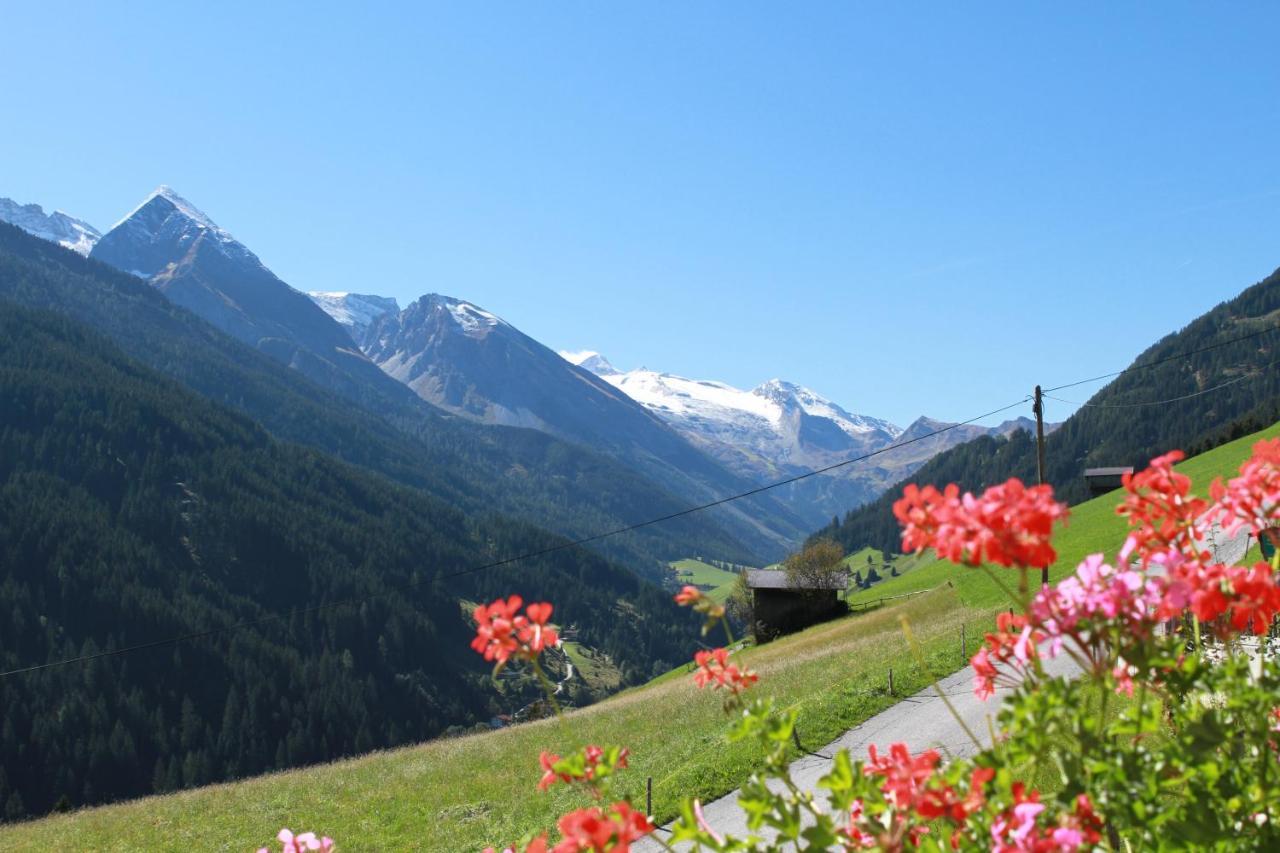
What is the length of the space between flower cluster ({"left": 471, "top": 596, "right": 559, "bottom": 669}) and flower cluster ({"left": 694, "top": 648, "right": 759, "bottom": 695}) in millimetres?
919

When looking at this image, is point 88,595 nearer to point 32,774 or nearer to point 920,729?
point 32,774

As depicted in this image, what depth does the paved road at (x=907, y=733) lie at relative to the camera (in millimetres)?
16878

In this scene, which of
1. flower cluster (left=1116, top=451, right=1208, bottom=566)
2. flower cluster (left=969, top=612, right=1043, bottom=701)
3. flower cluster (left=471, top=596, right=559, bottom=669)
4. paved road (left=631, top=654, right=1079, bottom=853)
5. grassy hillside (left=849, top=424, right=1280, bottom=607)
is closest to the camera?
flower cluster (left=969, top=612, right=1043, bottom=701)

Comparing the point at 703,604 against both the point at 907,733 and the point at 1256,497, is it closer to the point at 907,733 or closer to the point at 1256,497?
the point at 1256,497

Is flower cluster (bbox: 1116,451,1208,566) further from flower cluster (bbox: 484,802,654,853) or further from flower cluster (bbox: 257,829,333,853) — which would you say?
flower cluster (bbox: 257,829,333,853)

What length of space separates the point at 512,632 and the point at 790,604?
7290cm

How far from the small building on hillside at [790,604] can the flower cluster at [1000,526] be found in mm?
71582

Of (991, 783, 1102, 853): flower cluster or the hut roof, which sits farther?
the hut roof

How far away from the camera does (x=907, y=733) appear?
19922mm

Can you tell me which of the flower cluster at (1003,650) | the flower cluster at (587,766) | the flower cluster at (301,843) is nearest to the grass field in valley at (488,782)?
the flower cluster at (1003,650)

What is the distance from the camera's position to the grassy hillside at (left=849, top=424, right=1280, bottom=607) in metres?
46.5

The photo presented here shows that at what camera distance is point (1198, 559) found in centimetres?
239

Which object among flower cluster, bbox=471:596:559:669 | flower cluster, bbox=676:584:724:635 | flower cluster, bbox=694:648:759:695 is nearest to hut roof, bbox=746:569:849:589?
flower cluster, bbox=694:648:759:695

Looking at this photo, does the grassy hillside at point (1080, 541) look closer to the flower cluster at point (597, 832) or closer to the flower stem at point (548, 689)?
the flower stem at point (548, 689)
